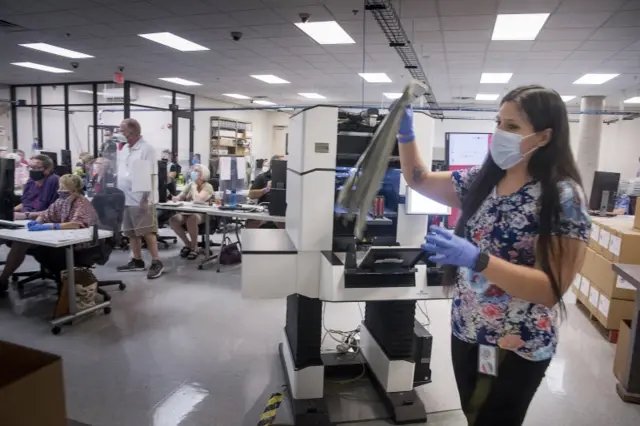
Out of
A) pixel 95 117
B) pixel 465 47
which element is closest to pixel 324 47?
pixel 465 47

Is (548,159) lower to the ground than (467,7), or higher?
lower

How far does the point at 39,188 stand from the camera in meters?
4.45

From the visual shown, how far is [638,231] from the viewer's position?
335cm

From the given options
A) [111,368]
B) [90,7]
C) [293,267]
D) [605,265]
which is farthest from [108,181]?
[605,265]

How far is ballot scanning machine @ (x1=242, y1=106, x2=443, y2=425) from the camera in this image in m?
2.00

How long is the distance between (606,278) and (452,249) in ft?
10.5

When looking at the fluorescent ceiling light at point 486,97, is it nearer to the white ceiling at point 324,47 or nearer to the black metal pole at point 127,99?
the white ceiling at point 324,47

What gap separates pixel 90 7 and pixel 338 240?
463cm

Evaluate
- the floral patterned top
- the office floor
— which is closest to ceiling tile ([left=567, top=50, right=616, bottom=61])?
the office floor

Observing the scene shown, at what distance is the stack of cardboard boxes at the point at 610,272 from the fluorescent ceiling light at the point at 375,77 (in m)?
5.36

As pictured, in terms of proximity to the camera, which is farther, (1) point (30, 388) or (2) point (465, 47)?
(2) point (465, 47)

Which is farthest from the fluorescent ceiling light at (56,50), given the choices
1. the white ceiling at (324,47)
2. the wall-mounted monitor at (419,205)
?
the wall-mounted monitor at (419,205)

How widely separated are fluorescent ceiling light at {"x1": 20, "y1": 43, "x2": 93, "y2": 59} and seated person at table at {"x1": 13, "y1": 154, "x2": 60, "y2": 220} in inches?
141

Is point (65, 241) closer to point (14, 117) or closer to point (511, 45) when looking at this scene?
point (511, 45)
